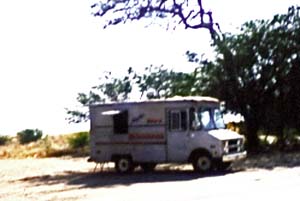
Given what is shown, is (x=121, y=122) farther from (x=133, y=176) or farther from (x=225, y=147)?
(x=225, y=147)

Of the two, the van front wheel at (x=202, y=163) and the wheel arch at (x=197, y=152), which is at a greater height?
the wheel arch at (x=197, y=152)

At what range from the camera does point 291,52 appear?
36.2 m

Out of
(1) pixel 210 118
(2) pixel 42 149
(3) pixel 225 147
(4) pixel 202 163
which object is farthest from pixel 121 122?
(2) pixel 42 149

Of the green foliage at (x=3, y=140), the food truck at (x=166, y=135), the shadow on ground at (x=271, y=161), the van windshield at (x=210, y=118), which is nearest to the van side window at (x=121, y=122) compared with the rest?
Answer: the food truck at (x=166, y=135)

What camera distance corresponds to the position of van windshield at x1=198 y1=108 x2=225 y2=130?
26.1 meters

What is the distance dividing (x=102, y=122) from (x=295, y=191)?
1176cm

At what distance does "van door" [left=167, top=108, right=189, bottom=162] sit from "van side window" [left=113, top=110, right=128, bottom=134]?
5.98 ft

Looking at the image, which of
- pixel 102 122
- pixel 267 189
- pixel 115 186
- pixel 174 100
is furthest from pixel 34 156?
pixel 267 189

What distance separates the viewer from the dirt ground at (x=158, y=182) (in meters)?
18.3

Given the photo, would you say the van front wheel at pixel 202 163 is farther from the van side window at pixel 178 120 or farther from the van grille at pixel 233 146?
the van side window at pixel 178 120

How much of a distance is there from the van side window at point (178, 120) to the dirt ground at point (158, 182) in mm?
1669

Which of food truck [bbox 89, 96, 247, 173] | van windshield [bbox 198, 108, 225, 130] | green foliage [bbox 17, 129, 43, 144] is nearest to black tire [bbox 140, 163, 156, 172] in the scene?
food truck [bbox 89, 96, 247, 173]

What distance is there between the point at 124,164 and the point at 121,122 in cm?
158

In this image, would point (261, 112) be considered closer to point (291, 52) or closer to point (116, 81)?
point (291, 52)
